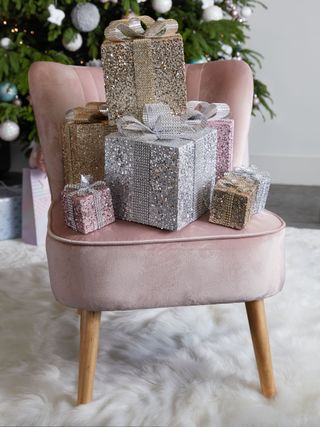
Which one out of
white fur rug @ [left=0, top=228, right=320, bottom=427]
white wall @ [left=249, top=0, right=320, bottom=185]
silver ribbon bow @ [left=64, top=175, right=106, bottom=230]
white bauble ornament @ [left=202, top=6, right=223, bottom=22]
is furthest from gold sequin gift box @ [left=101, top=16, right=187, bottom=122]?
white wall @ [left=249, top=0, right=320, bottom=185]

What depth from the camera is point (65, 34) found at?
1919 mm

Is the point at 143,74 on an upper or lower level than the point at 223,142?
upper

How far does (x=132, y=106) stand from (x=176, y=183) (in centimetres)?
21

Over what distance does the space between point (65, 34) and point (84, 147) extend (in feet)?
3.03

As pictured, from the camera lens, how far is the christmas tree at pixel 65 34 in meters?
1.89

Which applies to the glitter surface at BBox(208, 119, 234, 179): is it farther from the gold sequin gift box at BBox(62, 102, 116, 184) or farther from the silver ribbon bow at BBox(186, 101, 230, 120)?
the gold sequin gift box at BBox(62, 102, 116, 184)

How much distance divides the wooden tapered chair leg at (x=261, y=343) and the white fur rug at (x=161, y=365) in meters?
0.03

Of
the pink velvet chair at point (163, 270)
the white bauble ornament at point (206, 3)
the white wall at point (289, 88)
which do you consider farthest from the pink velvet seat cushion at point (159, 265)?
the white wall at point (289, 88)

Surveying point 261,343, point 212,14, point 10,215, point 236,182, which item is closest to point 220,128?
point 236,182

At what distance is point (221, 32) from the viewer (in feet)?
6.84

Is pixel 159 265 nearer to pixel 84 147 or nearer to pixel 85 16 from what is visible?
pixel 84 147

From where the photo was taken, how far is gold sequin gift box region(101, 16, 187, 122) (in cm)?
106

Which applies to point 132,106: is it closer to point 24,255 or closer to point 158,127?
point 158,127

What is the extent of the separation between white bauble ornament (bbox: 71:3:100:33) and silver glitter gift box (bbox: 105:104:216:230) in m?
1.01
